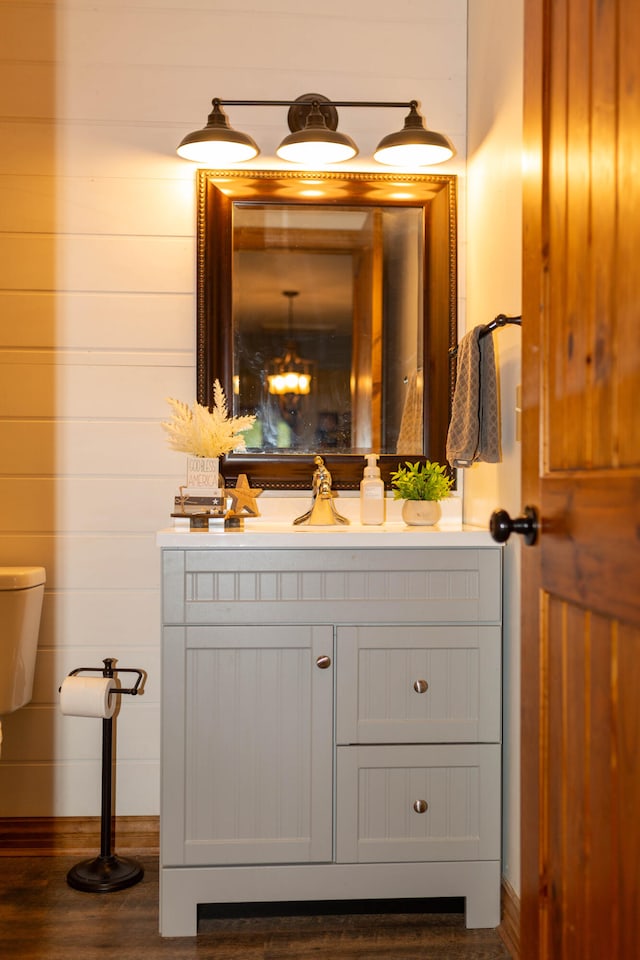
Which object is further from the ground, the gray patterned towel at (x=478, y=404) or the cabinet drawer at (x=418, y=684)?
the gray patterned towel at (x=478, y=404)

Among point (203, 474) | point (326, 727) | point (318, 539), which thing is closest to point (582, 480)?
point (318, 539)

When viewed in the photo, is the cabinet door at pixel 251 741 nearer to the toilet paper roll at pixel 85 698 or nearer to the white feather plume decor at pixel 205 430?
the toilet paper roll at pixel 85 698

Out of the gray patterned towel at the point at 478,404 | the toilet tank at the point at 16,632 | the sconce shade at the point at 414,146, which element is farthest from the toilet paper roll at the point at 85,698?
the sconce shade at the point at 414,146

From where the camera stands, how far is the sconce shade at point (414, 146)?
2.36m

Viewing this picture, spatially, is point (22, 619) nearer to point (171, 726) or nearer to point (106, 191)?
point (171, 726)

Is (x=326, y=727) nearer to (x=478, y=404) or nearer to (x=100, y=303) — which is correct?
(x=478, y=404)

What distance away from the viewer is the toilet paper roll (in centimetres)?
222

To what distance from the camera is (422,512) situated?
2.33m

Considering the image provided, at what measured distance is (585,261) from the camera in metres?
1.05

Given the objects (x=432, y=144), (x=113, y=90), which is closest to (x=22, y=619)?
(x=113, y=90)

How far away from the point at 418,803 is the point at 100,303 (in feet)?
5.27

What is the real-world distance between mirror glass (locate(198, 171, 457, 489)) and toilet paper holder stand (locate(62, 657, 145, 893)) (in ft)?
2.15

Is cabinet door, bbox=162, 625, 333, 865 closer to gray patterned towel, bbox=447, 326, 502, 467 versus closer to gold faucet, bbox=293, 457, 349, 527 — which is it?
gold faucet, bbox=293, 457, 349, 527

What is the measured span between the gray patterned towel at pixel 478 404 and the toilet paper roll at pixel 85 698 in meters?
1.07
